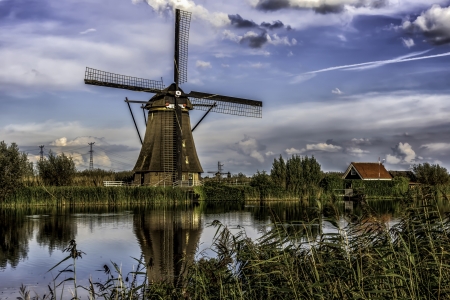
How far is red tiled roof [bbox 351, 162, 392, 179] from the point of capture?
40188 millimetres

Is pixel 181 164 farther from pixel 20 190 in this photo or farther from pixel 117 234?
pixel 117 234

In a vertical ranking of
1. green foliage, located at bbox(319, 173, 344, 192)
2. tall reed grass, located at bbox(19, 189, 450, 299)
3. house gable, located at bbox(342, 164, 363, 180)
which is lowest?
tall reed grass, located at bbox(19, 189, 450, 299)

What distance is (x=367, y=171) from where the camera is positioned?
1593 inches

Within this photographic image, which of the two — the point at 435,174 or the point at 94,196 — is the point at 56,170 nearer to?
the point at 94,196

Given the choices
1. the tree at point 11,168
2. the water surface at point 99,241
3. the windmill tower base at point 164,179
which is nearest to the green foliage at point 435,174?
the windmill tower base at point 164,179

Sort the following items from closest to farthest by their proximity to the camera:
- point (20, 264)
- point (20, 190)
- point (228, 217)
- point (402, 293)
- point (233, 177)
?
point (402, 293) < point (20, 264) < point (228, 217) < point (20, 190) < point (233, 177)

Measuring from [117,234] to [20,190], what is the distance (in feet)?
42.5

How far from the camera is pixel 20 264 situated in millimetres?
10625

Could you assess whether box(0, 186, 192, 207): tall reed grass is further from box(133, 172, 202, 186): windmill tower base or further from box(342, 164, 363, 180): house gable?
box(342, 164, 363, 180): house gable

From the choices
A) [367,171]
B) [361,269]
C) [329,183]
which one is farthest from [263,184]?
[361,269]

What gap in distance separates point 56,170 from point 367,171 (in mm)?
22365

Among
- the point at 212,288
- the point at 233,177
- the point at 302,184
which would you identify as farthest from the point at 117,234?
the point at 233,177

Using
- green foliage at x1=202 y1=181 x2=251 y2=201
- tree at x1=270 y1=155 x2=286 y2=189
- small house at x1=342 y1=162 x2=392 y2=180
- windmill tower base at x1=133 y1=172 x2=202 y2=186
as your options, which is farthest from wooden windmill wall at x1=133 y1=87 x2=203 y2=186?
small house at x1=342 y1=162 x2=392 y2=180

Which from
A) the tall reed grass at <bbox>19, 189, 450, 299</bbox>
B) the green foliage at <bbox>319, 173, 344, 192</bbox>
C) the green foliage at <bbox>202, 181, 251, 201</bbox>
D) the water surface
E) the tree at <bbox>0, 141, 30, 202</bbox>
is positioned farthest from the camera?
the green foliage at <bbox>319, 173, 344, 192</bbox>
